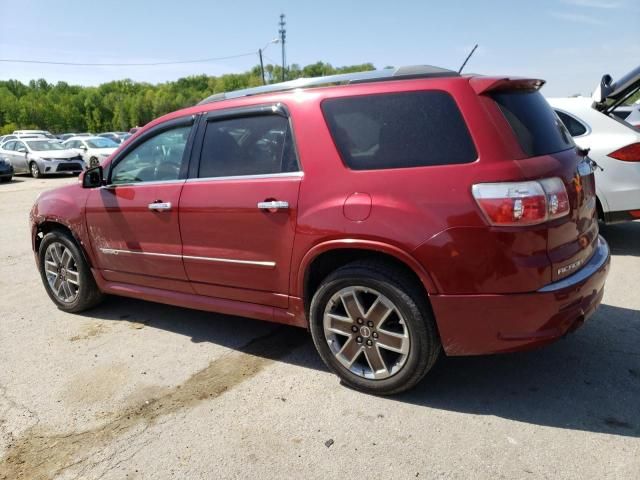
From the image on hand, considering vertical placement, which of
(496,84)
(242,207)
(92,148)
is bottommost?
(92,148)

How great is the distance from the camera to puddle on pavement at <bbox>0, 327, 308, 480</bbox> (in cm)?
271

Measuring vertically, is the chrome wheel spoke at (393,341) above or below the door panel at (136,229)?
below

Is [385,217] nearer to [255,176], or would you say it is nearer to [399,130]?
[399,130]

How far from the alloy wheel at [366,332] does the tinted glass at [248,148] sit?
35.3 inches

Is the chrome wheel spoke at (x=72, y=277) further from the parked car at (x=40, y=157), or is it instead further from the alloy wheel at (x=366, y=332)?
the parked car at (x=40, y=157)

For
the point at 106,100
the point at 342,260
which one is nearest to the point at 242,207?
the point at 342,260

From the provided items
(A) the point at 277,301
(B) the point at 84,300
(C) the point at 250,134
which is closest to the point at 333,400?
(A) the point at 277,301

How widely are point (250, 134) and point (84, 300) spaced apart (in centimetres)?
246

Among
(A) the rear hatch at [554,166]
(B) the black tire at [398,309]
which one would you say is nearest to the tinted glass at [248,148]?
(B) the black tire at [398,309]

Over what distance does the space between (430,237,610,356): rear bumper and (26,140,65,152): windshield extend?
22.4m

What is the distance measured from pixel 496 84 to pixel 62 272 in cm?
412

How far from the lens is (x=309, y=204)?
10.3ft

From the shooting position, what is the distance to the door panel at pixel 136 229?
392 centimetres

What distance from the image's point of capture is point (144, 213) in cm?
405
